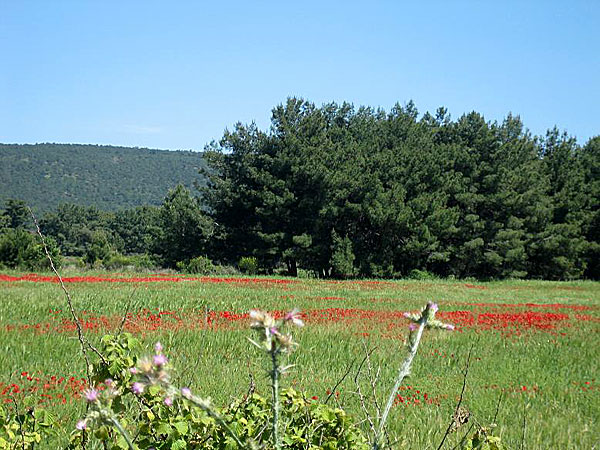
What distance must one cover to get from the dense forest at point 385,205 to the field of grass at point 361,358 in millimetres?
22614

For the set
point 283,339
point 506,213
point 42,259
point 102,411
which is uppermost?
point 506,213

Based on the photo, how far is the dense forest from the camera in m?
36.6

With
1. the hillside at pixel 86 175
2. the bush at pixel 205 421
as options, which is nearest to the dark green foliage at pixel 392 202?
the bush at pixel 205 421

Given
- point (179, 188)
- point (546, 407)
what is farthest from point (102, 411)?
point (179, 188)

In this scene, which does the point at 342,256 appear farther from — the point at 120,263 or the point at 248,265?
the point at 120,263

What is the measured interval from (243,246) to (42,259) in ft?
48.5

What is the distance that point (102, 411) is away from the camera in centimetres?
107

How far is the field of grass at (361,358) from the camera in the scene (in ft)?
15.7

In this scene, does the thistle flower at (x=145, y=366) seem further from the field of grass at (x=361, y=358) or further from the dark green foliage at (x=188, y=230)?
the dark green foliage at (x=188, y=230)

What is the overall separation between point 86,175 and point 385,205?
15915 centimetres

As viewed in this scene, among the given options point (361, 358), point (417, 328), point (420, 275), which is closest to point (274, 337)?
point (417, 328)

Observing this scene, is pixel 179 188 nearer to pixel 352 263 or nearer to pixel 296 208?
pixel 296 208

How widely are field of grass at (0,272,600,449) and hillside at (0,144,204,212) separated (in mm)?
138677

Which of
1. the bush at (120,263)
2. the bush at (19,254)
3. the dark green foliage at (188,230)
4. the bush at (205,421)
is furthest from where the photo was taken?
the dark green foliage at (188,230)
